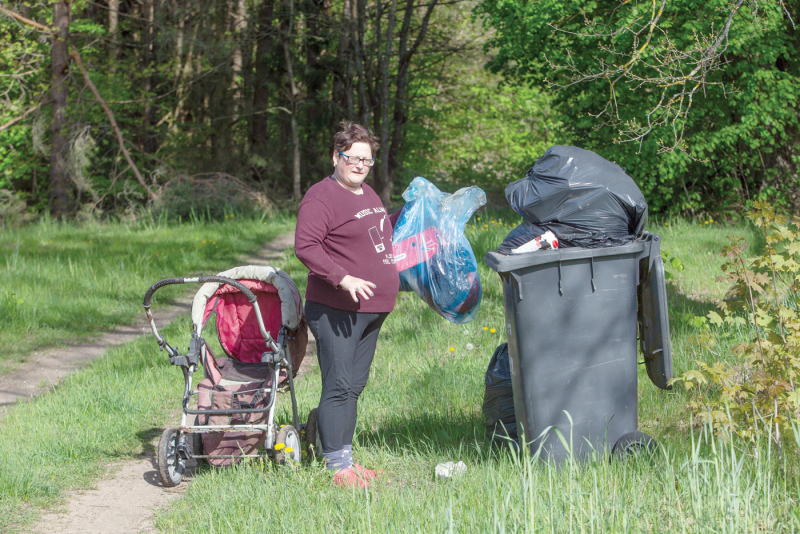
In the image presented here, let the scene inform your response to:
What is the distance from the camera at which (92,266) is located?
384 inches

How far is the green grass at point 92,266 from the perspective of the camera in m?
7.38

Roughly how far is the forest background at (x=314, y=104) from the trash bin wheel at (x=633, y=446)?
28.2 ft

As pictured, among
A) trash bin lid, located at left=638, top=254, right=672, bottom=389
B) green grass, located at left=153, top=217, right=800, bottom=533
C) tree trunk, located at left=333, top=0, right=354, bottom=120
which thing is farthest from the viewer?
tree trunk, located at left=333, top=0, right=354, bottom=120

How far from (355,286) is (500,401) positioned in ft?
3.61

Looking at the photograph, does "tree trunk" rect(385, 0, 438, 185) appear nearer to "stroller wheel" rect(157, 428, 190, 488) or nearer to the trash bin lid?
"stroller wheel" rect(157, 428, 190, 488)

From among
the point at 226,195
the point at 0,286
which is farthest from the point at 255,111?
the point at 0,286

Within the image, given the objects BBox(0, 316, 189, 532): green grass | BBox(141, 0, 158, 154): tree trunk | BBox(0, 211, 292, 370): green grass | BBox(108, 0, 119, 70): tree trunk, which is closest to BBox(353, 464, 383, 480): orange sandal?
BBox(0, 316, 189, 532): green grass

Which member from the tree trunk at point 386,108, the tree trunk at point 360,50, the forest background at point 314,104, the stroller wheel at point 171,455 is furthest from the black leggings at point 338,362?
the tree trunk at point 360,50

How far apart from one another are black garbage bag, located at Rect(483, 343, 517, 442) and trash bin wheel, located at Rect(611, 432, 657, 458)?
54 cm

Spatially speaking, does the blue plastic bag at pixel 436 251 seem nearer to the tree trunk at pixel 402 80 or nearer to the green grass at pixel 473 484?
the green grass at pixel 473 484

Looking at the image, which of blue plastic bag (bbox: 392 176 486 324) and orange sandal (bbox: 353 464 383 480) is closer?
orange sandal (bbox: 353 464 383 480)

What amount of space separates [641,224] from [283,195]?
17181 millimetres

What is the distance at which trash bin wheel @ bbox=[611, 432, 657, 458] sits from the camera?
3.26 meters

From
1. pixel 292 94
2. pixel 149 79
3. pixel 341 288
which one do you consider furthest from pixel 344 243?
pixel 149 79
